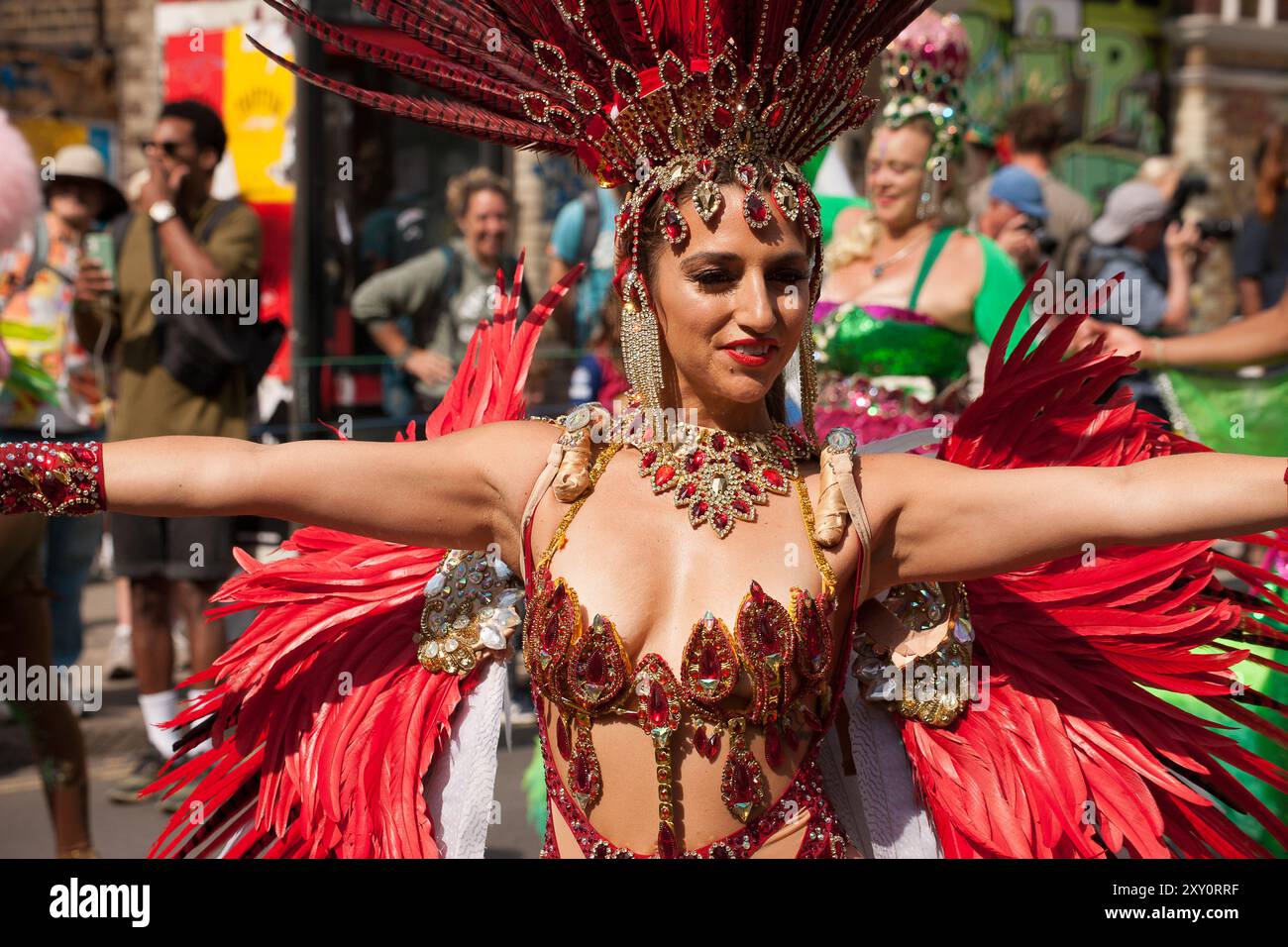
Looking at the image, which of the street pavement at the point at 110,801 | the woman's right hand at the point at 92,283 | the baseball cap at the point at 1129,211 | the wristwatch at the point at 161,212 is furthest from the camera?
the baseball cap at the point at 1129,211

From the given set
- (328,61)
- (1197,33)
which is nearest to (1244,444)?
(328,61)

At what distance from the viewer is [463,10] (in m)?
2.76

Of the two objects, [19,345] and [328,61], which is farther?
[328,61]

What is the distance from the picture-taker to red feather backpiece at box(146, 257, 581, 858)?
9.27 feet

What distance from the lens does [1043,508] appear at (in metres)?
2.55

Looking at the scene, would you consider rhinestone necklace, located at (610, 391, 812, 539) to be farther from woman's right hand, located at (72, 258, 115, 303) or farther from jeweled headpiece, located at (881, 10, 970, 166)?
woman's right hand, located at (72, 258, 115, 303)

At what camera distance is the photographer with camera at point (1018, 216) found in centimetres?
712

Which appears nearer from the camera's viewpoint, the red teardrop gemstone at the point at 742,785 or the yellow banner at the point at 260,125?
the red teardrop gemstone at the point at 742,785

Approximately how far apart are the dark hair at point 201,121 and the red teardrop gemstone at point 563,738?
3.82 m

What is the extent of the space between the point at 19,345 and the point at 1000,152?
623 cm

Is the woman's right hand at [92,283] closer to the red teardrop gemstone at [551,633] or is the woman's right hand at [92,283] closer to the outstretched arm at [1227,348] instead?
the outstretched arm at [1227,348]

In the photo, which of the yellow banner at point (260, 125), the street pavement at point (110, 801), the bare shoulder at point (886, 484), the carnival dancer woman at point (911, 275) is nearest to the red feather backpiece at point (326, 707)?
the bare shoulder at point (886, 484)

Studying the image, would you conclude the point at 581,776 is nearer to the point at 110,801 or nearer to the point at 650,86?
the point at 650,86
